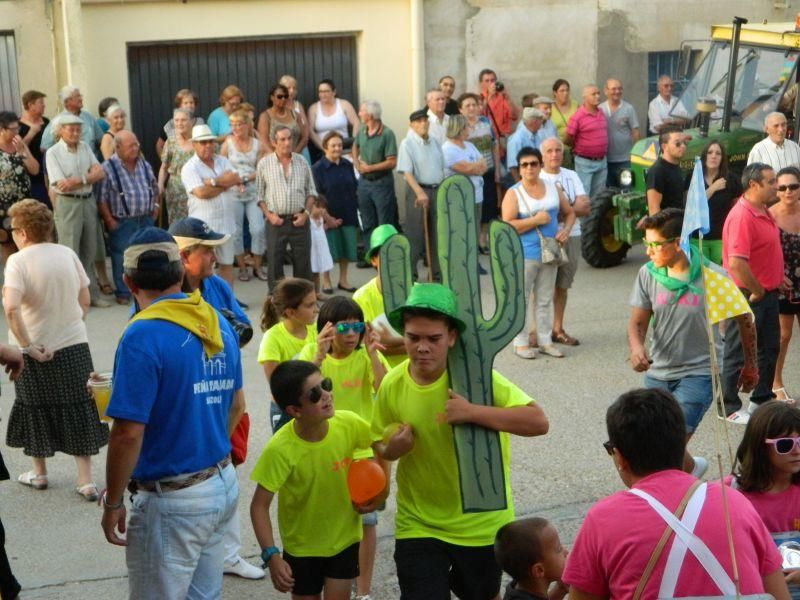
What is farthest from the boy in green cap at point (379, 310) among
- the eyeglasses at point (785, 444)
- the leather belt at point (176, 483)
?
the eyeglasses at point (785, 444)

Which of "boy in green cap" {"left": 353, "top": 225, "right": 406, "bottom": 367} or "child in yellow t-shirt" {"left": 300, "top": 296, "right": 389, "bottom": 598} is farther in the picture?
"boy in green cap" {"left": 353, "top": 225, "right": 406, "bottom": 367}

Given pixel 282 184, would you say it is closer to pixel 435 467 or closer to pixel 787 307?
pixel 787 307

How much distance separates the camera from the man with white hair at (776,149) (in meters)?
12.1

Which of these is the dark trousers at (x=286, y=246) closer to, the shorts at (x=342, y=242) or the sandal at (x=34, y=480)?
the shorts at (x=342, y=242)

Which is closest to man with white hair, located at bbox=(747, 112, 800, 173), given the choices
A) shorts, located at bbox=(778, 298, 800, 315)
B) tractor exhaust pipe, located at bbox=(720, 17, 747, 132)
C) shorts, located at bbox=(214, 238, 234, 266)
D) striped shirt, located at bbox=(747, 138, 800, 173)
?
striped shirt, located at bbox=(747, 138, 800, 173)

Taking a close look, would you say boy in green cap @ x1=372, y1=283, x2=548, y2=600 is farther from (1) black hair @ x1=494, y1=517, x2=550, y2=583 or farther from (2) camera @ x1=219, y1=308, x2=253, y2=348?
(2) camera @ x1=219, y1=308, x2=253, y2=348

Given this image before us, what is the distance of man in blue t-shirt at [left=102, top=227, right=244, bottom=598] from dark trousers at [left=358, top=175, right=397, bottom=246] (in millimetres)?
8957

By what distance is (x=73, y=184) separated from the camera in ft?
39.3

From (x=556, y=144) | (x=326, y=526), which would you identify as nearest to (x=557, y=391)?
(x=556, y=144)

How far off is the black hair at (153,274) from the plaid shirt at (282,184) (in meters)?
7.32

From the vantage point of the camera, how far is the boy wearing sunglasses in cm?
678

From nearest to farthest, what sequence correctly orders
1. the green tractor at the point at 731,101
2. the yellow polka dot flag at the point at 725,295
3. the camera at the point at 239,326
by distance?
the camera at the point at 239,326 → the yellow polka dot flag at the point at 725,295 → the green tractor at the point at 731,101

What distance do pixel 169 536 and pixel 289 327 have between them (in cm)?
201

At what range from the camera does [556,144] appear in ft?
35.2
